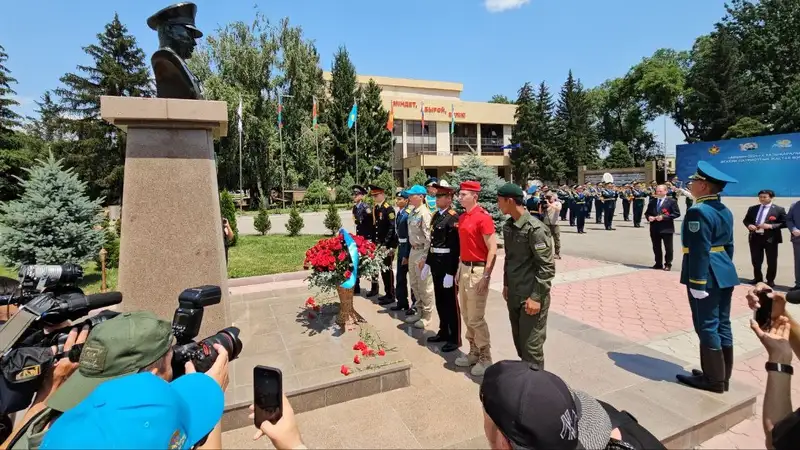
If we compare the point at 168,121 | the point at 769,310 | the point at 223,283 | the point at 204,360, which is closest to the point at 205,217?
the point at 223,283

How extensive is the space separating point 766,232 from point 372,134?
109 feet

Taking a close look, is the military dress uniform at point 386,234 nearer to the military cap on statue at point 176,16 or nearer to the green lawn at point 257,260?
the green lawn at point 257,260

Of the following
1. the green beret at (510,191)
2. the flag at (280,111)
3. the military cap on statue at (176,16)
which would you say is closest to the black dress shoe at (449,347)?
the green beret at (510,191)

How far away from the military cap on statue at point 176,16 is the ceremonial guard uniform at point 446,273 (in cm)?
347

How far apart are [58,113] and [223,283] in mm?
44257

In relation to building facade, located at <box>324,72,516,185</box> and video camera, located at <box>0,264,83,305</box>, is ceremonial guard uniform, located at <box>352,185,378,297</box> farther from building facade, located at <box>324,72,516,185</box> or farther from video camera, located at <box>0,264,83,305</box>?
building facade, located at <box>324,72,516,185</box>

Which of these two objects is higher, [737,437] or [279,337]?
[279,337]

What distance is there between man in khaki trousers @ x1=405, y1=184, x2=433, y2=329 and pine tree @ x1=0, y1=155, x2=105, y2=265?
7.32m

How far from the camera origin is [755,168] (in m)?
26.6

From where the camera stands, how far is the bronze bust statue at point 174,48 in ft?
12.7

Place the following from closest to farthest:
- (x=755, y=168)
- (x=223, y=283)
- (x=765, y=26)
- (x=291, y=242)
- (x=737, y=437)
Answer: (x=737, y=437) < (x=223, y=283) < (x=291, y=242) < (x=755, y=168) < (x=765, y=26)

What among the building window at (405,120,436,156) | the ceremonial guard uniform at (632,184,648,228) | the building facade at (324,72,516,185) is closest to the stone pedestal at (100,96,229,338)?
the ceremonial guard uniform at (632,184,648,228)

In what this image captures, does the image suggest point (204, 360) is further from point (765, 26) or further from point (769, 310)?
point (765, 26)

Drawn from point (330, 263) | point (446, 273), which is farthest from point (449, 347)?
point (330, 263)
